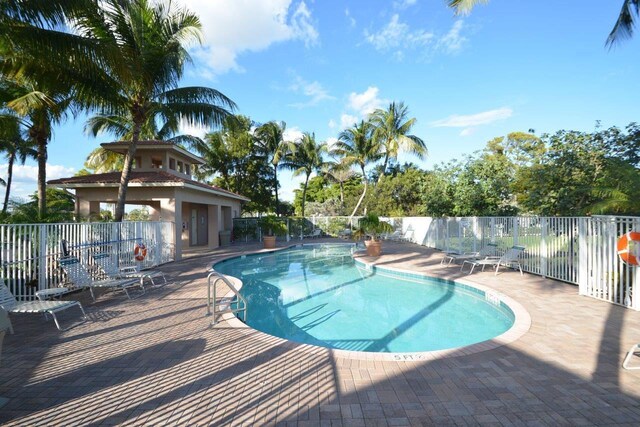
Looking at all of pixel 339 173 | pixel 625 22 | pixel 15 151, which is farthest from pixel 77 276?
pixel 339 173

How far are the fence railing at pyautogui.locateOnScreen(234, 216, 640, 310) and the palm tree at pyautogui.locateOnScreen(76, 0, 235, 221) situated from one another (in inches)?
450

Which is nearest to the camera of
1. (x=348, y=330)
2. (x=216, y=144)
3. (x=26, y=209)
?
(x=348, y=330)

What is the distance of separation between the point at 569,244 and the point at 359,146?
21685 millimetres

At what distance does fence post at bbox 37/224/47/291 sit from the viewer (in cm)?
704

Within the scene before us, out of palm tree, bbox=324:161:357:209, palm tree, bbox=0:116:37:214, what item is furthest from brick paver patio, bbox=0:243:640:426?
palm tree, bbox=324:161:357:209

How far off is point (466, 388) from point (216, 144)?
29614 millimetres

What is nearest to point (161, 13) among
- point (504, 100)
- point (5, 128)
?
point (5, 128)

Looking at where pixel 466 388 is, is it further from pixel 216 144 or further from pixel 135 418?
pixel 216 144

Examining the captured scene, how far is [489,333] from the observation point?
6129mm

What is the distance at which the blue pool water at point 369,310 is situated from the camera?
613 centimetres

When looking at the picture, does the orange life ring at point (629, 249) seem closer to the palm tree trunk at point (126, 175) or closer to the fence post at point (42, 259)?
the fence post at point (42, 259)

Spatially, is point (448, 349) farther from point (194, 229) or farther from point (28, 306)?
point (194, 229)

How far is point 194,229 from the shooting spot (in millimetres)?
21719

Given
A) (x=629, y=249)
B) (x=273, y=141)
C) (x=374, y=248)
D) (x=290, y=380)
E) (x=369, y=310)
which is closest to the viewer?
(x=290, y=380)
